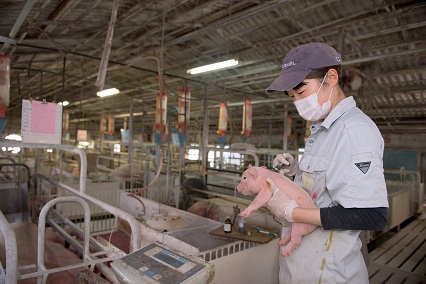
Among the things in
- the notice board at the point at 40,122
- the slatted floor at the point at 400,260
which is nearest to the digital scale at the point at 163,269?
the notice board at the point at 40,122

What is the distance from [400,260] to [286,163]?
14.0ft

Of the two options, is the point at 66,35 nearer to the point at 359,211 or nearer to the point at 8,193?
the point at 8,193

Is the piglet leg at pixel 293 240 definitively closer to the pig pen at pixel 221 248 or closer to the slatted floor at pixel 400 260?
the pig pen at pixel 221 248

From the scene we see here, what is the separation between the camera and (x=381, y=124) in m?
10.3

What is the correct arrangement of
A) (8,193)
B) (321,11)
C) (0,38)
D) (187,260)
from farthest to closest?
(321,11)
(8,193)
(0,38)
(187,260)

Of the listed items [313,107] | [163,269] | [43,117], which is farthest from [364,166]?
[43,117]

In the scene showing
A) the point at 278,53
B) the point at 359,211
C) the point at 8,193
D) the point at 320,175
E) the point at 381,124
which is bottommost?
the point at 8,193

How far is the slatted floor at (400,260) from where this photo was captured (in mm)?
4027

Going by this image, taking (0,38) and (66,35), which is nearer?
(0,38)

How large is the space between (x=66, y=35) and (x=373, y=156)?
6.59 m

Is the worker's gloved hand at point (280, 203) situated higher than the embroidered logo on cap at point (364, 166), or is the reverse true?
the embroidered logo on cap at point (364, 166)

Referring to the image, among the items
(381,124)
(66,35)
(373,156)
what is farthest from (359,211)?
(381,124)

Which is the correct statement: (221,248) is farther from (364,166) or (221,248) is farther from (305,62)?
(305,62)

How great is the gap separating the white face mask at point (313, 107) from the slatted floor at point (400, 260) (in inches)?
141
